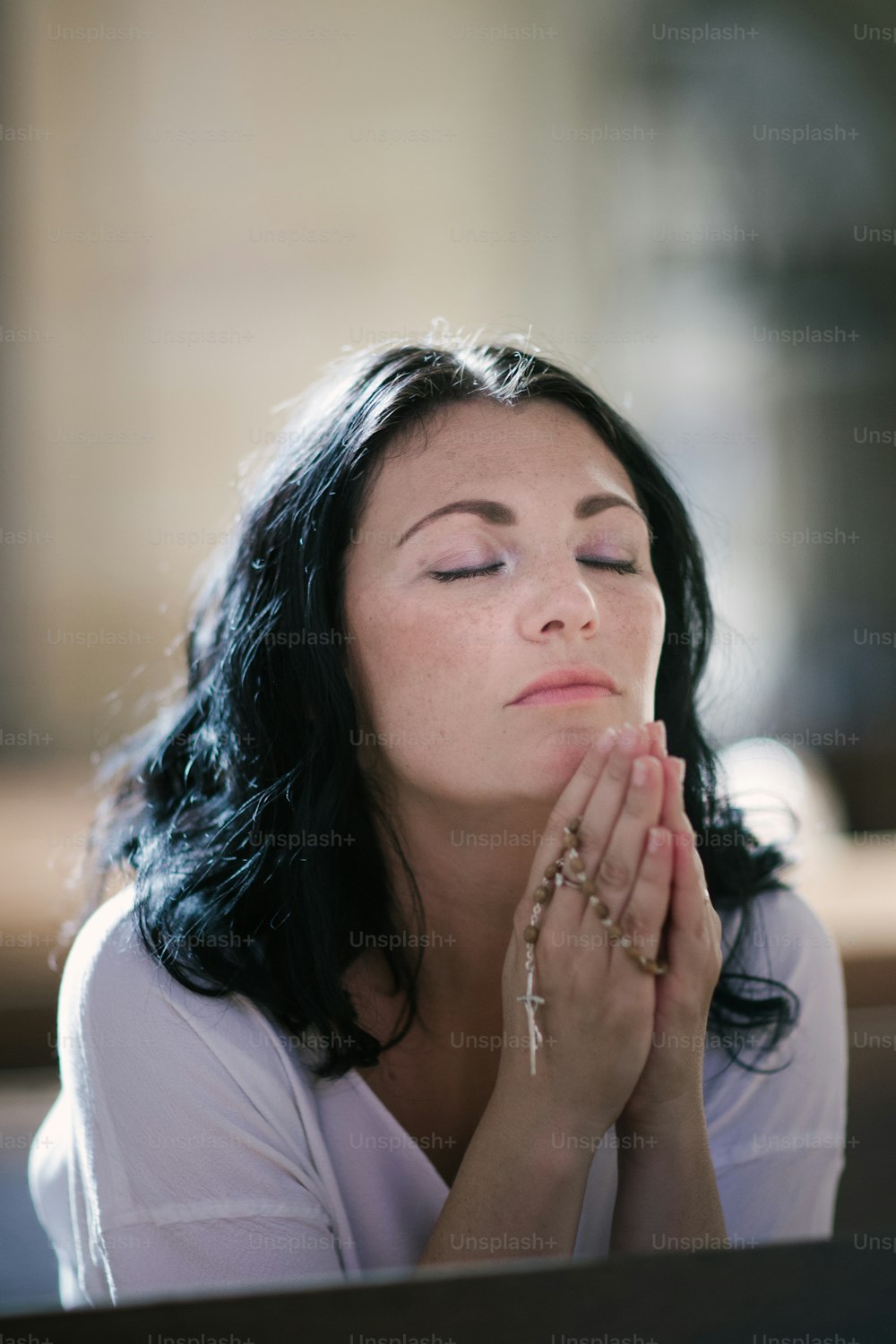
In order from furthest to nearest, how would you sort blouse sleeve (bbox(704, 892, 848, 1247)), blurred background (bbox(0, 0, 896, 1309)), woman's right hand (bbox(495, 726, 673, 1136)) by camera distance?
1. blurred background (bbox(0, 0, 896, 1309))
2. blouse sleeve (bbox(704, 892, 848, 1247))
3. woman's right hand (bbox(495, 726, 673, 1136))

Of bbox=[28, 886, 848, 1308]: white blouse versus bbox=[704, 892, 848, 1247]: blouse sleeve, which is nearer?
bbox=[28, 886, 848, 1308]: white blouse

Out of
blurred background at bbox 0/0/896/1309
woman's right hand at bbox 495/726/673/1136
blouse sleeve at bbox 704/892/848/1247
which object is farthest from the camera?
blurred background at bbox 0/0/896/1309

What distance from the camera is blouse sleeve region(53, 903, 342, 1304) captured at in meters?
0.54

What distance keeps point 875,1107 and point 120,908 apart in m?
0.54

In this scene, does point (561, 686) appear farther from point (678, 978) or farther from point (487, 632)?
point (678, 978)

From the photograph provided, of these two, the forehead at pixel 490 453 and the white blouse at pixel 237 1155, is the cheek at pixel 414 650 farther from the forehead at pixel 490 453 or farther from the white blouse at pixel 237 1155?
the white blouse at pixel 237 1155

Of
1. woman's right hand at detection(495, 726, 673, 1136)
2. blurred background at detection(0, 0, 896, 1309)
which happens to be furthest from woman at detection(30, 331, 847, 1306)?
blurred background at detection(0, 0, 896, 1309)

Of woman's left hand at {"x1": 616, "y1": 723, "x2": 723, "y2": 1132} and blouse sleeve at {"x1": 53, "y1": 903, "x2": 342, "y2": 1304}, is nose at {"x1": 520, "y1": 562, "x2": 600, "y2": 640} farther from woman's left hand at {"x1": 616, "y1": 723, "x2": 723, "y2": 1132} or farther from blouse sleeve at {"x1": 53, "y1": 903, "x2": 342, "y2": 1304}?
blouse sleeve at {"x1": 53, "y1": 903, "x2": 342, "y2": 1304}

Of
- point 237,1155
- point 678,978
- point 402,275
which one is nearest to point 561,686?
point 678,978

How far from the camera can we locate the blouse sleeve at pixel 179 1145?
1.77 ft

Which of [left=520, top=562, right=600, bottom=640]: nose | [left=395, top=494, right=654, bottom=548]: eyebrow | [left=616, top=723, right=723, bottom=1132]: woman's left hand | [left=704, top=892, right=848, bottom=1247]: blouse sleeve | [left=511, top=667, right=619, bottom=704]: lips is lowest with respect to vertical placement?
[left=704, top=892, right=848, bottom=1247]: blouse sleeve

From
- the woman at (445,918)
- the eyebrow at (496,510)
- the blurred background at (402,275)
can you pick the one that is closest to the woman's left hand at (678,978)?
the woman at (445,918)

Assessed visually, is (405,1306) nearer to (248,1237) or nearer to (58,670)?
(248,1237)

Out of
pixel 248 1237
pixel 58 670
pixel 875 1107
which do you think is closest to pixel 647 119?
pixel 58 670
